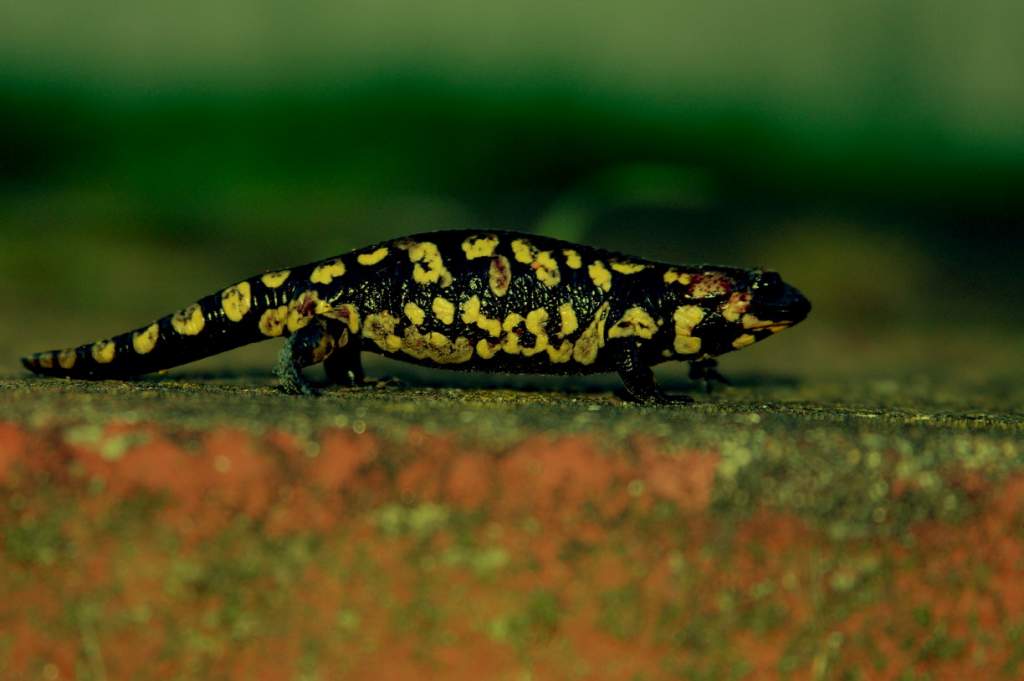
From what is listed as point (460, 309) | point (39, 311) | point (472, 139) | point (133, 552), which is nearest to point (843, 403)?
point (460, 309)

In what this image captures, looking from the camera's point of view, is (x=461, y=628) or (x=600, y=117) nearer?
(x=461, y=628)

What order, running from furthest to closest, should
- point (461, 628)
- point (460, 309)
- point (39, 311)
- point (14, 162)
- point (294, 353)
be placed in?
point (14, 162) < point (39, 311) < point (460, 309) < point (294, 353) < point (461, 628)

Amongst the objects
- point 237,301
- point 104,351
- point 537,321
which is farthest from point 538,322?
point 104,351

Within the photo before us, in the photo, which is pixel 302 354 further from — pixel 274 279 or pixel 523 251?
pixel 523 251

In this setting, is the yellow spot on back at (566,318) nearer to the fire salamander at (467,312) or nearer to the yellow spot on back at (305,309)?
the fire salamander at (467,312)

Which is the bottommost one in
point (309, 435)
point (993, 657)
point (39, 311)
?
point (993, 657)

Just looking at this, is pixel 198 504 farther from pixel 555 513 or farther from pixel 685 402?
pixel 685 402
